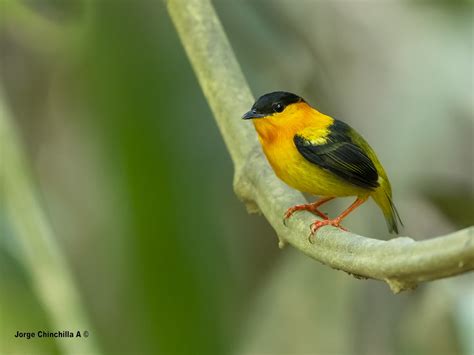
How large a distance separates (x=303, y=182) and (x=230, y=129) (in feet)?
1.12

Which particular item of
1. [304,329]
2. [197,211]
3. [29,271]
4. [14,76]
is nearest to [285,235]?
[197,211]

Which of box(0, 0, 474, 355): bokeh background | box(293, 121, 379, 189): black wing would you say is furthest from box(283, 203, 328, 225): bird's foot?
box(0, 0, 474, 355): bokeh background

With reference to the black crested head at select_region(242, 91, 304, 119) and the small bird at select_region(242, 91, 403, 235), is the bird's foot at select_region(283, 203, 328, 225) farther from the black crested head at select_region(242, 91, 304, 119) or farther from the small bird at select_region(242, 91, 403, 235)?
the black crested head at select_region(242, 91, 304, 119)

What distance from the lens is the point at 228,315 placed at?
9.06 feet

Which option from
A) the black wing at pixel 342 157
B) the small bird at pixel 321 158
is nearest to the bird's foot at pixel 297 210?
the small bird at pixel 321 158

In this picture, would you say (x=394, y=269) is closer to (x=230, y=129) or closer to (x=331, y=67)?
(x=230, y=129)

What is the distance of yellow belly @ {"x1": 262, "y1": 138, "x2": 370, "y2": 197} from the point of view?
2686 mm

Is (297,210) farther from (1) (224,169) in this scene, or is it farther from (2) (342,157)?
(1) (224,169)

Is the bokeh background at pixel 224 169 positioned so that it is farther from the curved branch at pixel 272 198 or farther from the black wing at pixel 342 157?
the black wing at pixel 342 157

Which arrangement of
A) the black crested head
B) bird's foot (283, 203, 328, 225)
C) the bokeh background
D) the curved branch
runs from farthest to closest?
the black crested head < the bokeh background < bird's foot (283, 203, 328, 225) < the curved branch

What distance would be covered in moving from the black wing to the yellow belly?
0.08 feet

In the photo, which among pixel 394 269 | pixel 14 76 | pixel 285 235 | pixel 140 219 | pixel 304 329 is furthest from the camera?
pixel 14 76

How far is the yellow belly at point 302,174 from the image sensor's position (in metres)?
2.69

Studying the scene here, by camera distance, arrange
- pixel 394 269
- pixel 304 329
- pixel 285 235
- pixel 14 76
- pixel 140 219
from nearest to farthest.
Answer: pixel 394 269 < pixel 285 235 < pixel 140 219 < pixel 304 329 < pixel 14 76
